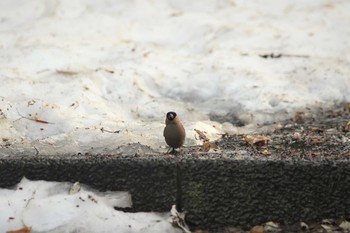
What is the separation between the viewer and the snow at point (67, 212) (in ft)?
11.6

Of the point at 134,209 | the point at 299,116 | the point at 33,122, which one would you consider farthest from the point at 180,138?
the point at 299,116

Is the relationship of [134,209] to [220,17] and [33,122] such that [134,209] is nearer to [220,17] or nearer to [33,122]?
[33,122]

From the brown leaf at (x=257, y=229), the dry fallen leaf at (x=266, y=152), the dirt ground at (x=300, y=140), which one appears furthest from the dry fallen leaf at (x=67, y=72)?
the brown leaf at (x=257, y=229)

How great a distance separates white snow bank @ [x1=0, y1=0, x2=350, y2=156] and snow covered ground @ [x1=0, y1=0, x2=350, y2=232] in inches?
0.4

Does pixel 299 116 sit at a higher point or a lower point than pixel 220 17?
lower

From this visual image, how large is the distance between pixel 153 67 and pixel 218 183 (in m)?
2.54

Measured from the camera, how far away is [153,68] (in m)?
5.99

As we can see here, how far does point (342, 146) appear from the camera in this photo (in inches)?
159

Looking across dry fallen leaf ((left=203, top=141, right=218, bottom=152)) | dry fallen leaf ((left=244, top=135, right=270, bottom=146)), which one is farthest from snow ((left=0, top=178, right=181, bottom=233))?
dry fallen leaf ((left=244, top=135, right=270, bottom=146))

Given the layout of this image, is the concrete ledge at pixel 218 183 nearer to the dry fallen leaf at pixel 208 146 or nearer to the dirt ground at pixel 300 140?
the dirt ground at pixel 300 140

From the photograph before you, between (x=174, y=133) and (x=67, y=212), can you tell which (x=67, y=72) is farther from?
(x=67, y=212)

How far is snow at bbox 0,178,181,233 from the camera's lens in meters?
3.55

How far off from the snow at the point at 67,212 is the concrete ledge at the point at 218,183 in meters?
0.06

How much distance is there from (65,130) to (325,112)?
224 centimetres
